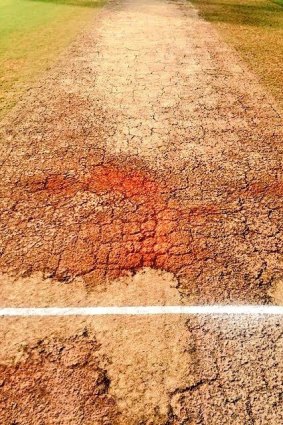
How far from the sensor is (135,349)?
3041 millimetres

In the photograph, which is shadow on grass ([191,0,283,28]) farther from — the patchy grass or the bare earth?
the bare earth

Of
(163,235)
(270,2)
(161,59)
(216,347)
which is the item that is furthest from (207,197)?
(270,2)

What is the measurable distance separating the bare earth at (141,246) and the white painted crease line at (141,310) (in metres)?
0.07

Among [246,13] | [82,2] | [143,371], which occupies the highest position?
[82,2]

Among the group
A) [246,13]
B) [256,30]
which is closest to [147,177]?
[256,30]

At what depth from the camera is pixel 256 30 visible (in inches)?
443

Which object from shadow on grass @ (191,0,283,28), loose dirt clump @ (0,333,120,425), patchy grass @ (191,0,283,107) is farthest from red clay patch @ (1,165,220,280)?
shadow on grass @ (191,0,283,28)

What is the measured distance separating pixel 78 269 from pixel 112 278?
377 mm

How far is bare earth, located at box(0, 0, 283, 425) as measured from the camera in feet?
9.11

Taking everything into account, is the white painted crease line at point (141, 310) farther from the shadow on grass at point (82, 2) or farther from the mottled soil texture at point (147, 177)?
the shadow on grass at point (82, 2)

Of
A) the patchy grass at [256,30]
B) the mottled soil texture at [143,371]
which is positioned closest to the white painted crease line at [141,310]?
the mottled soil texture at [143,371]

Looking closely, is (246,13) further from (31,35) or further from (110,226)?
(110,226)

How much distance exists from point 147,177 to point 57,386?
299cm

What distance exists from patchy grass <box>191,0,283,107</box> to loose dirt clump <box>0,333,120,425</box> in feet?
20.0
